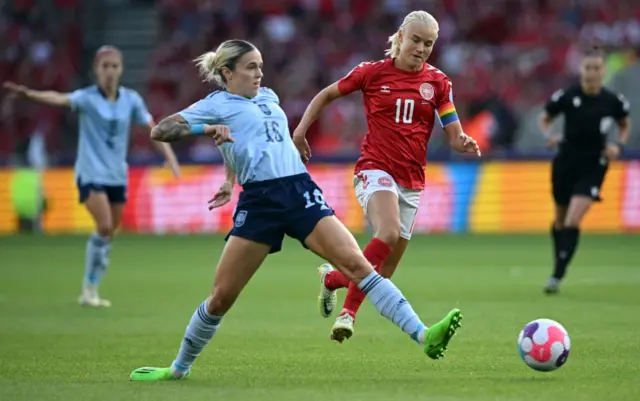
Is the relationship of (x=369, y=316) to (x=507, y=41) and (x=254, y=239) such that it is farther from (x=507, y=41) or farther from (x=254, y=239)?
(x=507, y=41)

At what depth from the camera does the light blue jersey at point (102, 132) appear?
44.7 ft

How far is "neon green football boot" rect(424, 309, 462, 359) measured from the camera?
7.43 meters

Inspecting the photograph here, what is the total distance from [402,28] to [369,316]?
361 cm

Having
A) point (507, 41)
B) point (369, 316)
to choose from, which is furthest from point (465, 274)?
point (507, 41)

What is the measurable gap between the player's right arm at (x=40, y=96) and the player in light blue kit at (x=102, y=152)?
37 millimetres

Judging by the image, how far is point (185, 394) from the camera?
7426 millimetres

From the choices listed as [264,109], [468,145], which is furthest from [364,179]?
[264,109]

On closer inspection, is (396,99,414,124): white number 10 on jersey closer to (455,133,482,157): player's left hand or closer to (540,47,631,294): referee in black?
(455,133,482,157): player's left hand

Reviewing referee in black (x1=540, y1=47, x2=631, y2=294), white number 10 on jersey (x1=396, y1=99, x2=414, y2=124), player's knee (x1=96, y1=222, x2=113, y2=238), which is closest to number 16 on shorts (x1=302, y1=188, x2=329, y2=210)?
white number 10 on jersey (x1=396, y1=99, x2=414, y2=124)

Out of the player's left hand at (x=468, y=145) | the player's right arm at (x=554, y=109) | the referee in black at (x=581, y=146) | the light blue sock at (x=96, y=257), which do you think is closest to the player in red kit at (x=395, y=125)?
the player's left hand at (x=468, y=145)

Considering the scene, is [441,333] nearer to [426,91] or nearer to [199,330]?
[199,330]

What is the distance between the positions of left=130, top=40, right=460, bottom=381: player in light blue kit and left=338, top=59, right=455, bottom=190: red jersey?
1.98 metres

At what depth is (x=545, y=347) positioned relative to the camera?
779 cm

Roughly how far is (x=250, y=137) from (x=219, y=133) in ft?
1.54
